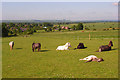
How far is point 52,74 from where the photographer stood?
9.71 m

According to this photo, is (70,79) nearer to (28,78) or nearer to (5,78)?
(28,78)

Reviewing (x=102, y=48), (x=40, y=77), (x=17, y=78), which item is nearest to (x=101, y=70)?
(x=40, y=77)

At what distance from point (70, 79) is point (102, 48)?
1120cm

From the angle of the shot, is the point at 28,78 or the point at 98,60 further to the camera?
the point at 98,60

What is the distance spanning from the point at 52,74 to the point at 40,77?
0.92m

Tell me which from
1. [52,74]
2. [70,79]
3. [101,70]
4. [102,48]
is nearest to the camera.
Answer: [70,79]

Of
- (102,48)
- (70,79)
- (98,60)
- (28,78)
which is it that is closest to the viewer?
(70,79)

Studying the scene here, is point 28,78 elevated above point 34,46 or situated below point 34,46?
below

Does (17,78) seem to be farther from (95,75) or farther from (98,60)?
(98,60)

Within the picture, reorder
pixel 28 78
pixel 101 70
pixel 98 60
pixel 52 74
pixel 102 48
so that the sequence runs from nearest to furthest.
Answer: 1. pixel 28 78
2. pixel 52 74
3. pixel 101 70
4. pixel 98 60
5. pixel 102 48

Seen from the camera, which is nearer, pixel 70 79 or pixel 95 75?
pixel 70 79

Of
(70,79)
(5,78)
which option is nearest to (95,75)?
(70,79)

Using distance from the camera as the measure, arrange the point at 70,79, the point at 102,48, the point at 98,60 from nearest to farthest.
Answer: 1. the point at 70,79
2. the point at 98,60
3. the point at 102,48

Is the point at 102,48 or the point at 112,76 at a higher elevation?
the point at 102,48
